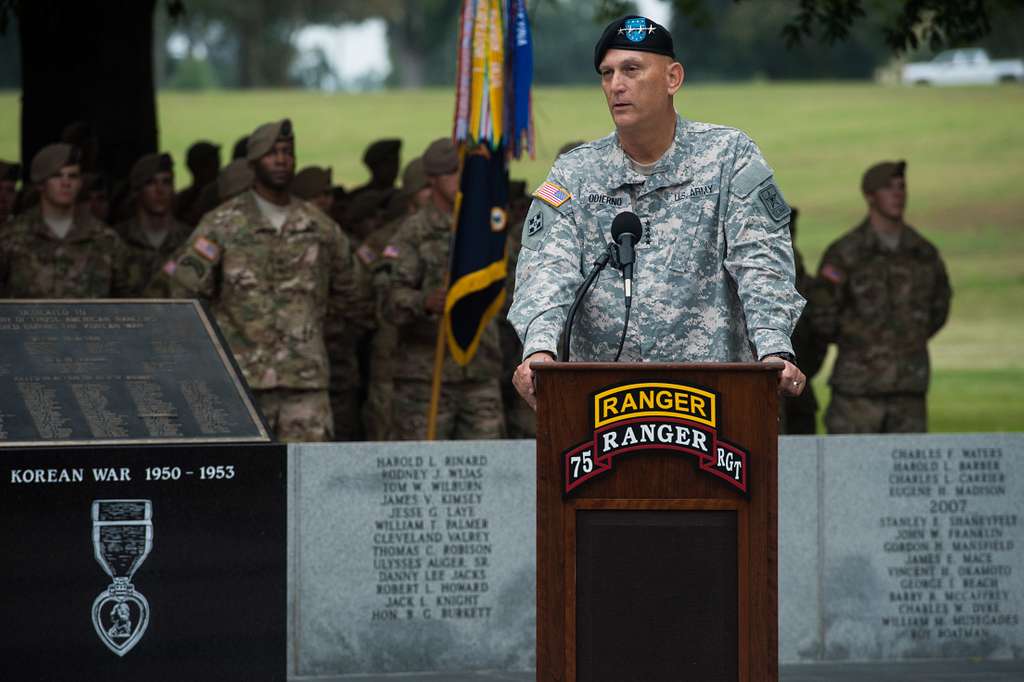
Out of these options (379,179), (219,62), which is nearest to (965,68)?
(219,62)

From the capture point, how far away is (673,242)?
18.3 ft

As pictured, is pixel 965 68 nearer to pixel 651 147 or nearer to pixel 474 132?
pixel 474 132

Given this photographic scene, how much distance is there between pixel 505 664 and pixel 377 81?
299ft

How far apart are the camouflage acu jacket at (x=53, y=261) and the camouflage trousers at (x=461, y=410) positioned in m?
1.88

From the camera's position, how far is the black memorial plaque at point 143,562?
243 inches

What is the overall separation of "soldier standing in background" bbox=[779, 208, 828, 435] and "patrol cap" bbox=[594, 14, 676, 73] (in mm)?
6924

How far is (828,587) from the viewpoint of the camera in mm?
8336

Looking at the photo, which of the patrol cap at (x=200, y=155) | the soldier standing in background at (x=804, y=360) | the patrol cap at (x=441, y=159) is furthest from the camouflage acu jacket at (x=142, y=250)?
the soldier standing in background at (x=804, y=360)

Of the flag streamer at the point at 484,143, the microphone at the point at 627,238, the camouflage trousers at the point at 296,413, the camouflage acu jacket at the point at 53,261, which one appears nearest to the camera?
the microphone at the point at 627,238

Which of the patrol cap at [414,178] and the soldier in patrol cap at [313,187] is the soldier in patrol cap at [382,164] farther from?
the soldier in patrol cap at [313,187]

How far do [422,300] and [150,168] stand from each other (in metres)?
2.32

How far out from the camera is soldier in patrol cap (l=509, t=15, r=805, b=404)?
5516 mm

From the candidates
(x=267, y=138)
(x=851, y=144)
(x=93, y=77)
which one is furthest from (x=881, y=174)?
(x=851, y=144)

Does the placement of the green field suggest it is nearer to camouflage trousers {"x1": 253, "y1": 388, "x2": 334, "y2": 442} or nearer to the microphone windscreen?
camouflage trousers {"x1": 253, "y1": 388, "x2": 334, "y2": 442}
